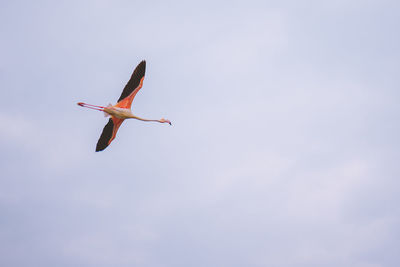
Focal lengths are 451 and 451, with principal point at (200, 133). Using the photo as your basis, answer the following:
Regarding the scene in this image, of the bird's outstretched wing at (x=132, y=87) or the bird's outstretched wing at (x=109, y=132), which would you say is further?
the bird's outstretched wing at (x=109, y=132)

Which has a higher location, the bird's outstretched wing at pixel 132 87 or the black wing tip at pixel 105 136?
the bird's outstretched wing at pixel 132 87

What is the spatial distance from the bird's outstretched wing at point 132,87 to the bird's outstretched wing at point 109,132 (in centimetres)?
128

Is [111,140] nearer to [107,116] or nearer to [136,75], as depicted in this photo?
Result: [107,116]

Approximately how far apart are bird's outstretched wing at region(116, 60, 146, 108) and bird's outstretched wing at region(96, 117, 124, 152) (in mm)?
1283

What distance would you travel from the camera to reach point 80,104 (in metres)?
24.9

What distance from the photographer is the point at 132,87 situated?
27531 mm

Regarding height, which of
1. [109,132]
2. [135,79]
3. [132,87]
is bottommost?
[109,132]

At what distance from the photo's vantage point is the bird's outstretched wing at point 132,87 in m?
27.3

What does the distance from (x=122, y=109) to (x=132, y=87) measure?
4.86 feet

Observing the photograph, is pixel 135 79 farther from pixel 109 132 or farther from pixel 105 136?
pixel 105 136

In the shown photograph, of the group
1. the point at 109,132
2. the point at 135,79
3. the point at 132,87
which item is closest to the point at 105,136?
the point at 109,132

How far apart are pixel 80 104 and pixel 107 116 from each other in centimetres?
262

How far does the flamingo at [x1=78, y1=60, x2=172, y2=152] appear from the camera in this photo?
27.3 meters

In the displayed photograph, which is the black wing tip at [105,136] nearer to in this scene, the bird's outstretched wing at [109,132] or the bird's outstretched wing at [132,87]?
the bird's outstretched wing at [109,132]
